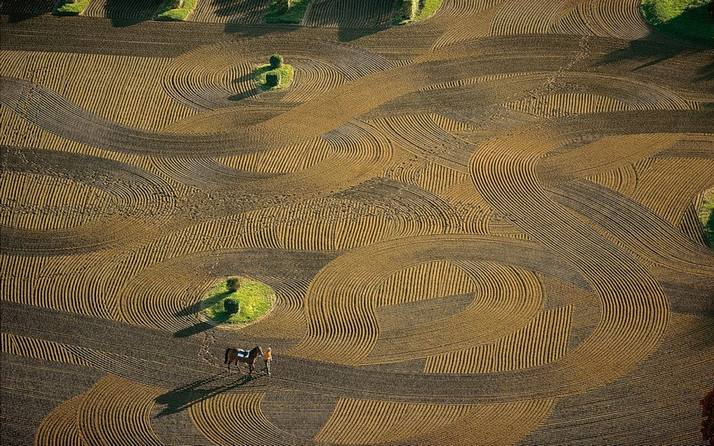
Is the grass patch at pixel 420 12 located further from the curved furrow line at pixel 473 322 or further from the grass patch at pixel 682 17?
the curved furrow line at pixel 473 322

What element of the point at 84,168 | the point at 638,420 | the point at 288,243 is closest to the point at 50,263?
the point at 84,168

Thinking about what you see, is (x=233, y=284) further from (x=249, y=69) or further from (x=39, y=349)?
(x=249, y=69)

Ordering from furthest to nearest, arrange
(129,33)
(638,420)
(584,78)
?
1. (129,33)
2. (584,78)
3. (638,420)

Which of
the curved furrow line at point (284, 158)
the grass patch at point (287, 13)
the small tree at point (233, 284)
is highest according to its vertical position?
the grass patch at point (287, 13)

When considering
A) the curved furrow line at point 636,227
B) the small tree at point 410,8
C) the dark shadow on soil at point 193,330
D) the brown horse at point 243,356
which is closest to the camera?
the brown horse at point 243,356

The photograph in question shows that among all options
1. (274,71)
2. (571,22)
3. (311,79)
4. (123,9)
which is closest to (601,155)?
(571,22)

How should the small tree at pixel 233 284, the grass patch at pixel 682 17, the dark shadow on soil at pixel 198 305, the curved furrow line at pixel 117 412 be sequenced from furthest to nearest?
1. the grass patch at pixel 682 17
2. the small tree at pixel 233 284
3. the dark shadow on soil at pixel 198 305
4. the curved furrow line at pixel 117 412

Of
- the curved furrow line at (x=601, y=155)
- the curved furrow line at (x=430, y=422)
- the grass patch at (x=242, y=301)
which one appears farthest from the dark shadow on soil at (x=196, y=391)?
the curved furrow line at (x=601, y=155)

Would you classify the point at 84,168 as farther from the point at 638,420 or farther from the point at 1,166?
the point at 638,420
